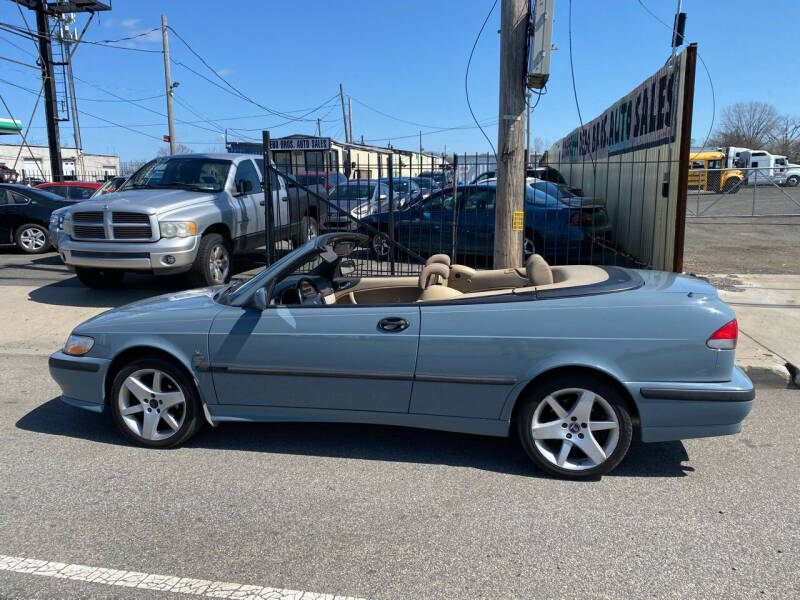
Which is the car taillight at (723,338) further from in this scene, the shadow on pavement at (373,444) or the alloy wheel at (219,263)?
the alloy wheel at (219,263)

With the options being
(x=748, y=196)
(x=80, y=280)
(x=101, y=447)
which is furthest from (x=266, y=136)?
(x=748, y=196)

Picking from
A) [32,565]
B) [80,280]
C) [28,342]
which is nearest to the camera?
[32,565]

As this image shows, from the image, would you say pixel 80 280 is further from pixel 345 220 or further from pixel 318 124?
pixel 318 124

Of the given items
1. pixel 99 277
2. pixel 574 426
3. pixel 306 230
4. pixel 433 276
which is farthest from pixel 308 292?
pixel 306 230

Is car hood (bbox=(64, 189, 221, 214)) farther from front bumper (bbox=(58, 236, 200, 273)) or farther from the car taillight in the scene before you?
the car taillight

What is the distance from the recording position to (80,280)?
9.67 meters

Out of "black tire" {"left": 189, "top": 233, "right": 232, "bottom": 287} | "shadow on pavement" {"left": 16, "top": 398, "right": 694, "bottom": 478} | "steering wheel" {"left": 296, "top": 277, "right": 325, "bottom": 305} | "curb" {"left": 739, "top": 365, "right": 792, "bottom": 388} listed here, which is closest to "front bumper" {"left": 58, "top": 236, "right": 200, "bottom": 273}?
"black tire" {"left": 189, "top": 233, "right": 232, "bottom": 287}

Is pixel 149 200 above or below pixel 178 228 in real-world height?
Result: above

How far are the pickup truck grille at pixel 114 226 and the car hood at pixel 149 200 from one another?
0.08 metres

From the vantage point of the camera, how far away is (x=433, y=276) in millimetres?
4570

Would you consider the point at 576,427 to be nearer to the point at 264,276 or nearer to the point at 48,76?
the point at 264,276

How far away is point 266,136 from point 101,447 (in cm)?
468

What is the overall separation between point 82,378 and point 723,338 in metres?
3.98

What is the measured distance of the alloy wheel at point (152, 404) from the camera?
13.6 ft
